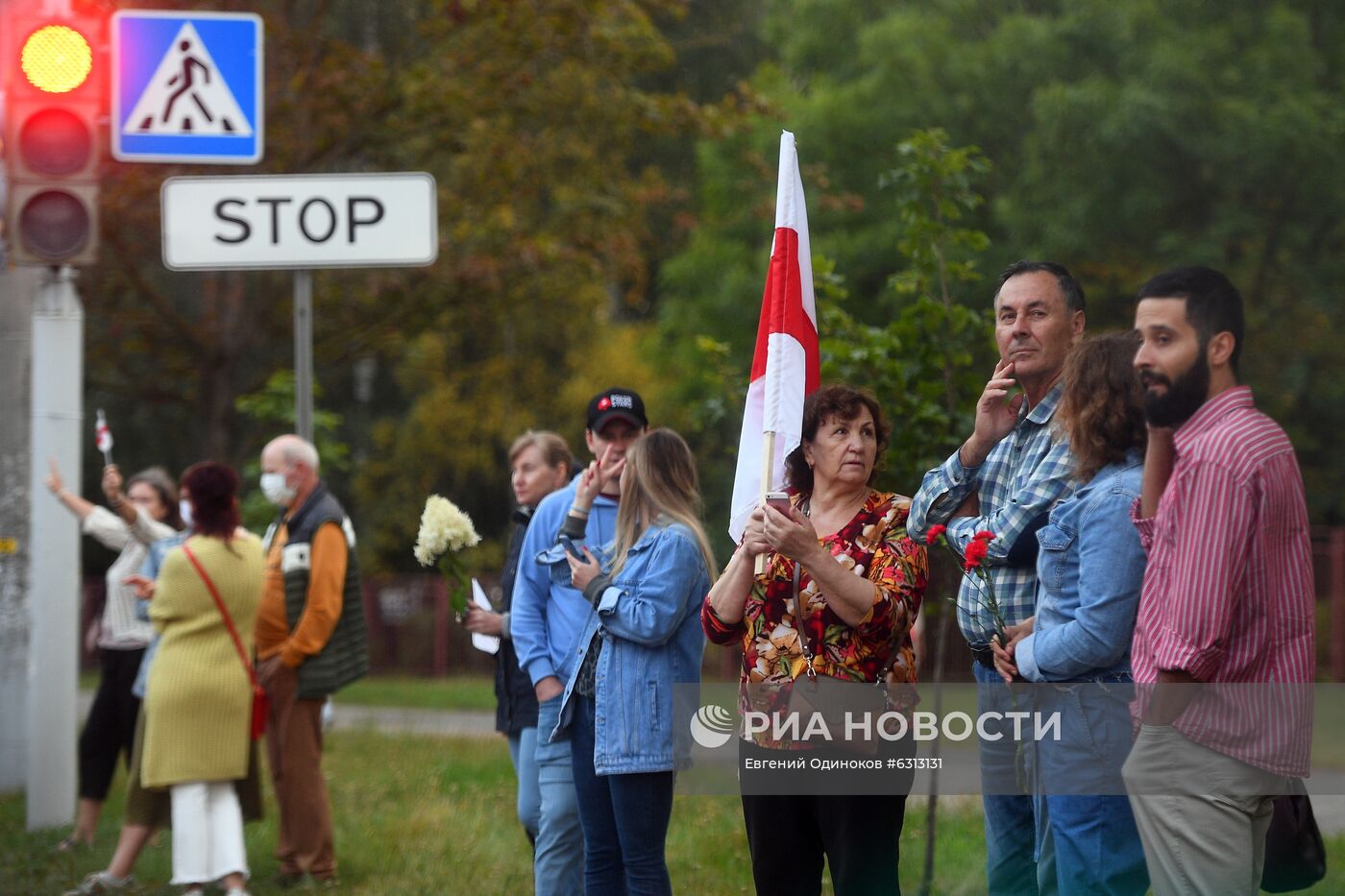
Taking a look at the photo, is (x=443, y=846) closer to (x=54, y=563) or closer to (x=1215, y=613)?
(x=54, y=563)

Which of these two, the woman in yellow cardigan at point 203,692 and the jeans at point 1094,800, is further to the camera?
the woman in yellow cardigan at point 203,692

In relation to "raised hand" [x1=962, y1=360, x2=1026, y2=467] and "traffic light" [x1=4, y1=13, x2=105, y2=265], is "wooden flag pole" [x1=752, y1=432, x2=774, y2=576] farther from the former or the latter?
"traffic light" [x1=4, y1=13, x2=105, y2=265]

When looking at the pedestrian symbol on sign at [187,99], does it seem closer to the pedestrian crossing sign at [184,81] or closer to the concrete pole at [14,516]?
the pedestrian crossing sign at [184,81]

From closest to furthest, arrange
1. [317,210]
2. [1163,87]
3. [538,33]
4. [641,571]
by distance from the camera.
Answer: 1. [641,571]
2. [317,210]
3. [538,33]
4. [1163,87]

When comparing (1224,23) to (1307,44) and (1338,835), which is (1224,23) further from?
(1338,835)

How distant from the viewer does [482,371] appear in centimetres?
3272


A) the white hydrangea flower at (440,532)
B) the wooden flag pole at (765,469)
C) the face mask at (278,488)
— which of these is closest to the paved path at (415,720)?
the face mask at (278,488)

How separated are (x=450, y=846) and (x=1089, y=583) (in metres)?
5.39

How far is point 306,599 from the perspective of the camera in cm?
827

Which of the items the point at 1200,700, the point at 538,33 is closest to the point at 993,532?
the point at 1200,700

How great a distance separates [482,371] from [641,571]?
89.1 feet

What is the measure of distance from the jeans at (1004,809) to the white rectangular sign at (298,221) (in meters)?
3.97

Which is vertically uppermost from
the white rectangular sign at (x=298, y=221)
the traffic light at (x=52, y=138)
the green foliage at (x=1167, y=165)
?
the green foliage at (x=1167, y=165)

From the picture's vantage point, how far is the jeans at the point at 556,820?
617 cm
